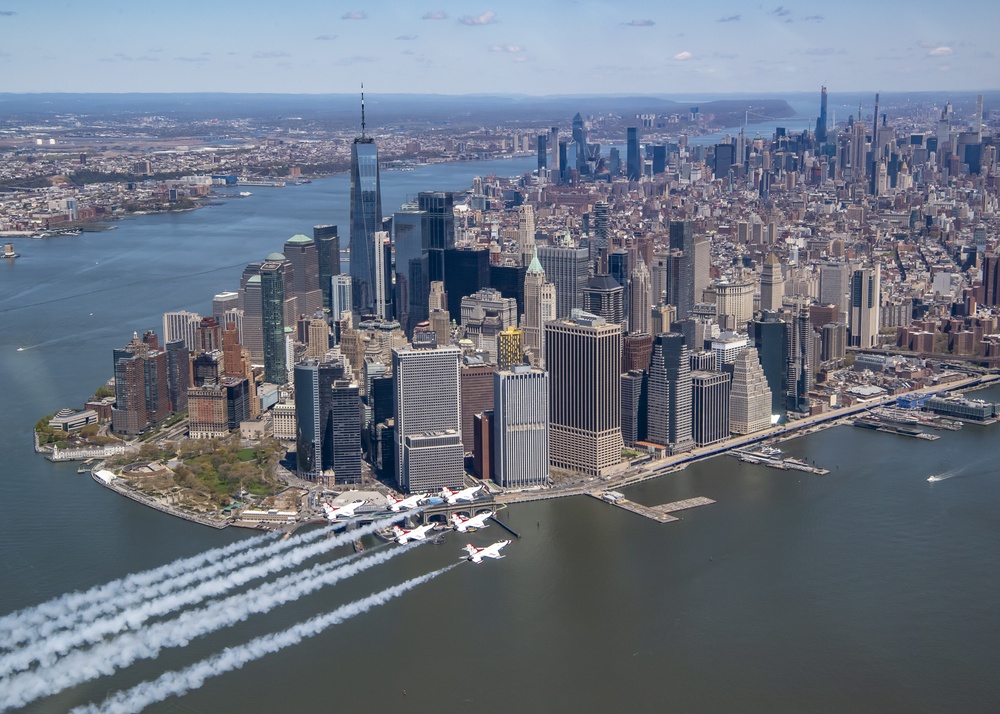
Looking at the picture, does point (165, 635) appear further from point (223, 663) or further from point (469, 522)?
point (469, 522)

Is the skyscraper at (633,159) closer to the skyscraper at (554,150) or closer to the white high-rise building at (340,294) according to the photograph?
the skyscraper at (554,150)

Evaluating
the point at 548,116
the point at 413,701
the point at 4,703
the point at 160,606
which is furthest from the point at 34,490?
the point at 548,116

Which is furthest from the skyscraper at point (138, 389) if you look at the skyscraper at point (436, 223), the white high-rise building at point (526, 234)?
the white high-rise building at point (526, 234)

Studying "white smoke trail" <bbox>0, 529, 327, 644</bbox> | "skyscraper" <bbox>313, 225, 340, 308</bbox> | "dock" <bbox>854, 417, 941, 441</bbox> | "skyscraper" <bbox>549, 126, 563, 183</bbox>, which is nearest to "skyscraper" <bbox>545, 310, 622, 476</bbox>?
"white smoke trail" <bbox>0, 529, 327, 644</bbox>

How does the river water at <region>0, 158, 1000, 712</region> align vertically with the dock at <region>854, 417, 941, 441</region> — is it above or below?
below

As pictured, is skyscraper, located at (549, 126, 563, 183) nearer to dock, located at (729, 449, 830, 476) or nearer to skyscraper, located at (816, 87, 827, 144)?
skyscraper, located at (816, 87, 827, 144)

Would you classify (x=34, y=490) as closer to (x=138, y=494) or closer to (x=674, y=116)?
(x=138, y=494)

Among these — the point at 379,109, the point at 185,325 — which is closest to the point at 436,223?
the point at 185,325
